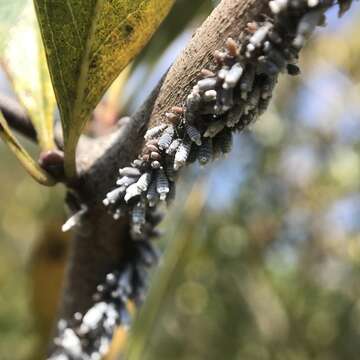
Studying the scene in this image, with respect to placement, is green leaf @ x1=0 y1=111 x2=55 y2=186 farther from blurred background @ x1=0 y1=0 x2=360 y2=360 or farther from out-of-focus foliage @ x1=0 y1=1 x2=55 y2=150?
blurred background @ x1=0 y1=0 x2=360 y2=360

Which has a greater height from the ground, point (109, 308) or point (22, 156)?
point (22, 156)

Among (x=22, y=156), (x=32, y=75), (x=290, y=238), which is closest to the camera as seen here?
(x=22, y=156)

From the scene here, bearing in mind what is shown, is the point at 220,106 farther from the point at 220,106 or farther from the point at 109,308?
the point at 109,308

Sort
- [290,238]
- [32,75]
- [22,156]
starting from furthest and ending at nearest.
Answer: [290,238] → [32,75] → [22,156]

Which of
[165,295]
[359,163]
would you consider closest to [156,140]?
[165,295]

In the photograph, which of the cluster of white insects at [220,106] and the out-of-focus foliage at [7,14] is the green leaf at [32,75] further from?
the cluster of white insects at [220,106]

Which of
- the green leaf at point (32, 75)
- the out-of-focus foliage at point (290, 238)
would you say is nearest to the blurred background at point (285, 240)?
the out-of-focus foliage at point (290, 238)

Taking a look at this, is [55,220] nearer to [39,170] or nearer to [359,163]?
[39,170]

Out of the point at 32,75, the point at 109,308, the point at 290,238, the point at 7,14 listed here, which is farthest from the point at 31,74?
the point at 290,238
